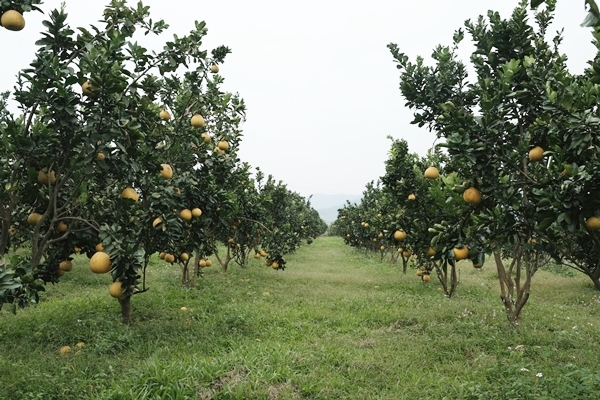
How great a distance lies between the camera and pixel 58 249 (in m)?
4.64

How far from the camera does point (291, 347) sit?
5113 mm

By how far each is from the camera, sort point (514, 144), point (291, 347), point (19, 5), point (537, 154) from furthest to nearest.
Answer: point (291, 347), point (514, 144), point (537, 154), point (19, 5)

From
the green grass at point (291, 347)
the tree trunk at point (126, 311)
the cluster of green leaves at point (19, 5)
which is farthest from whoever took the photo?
the tree trunk at point (126, 311)

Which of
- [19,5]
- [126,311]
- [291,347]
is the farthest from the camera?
[126,311]

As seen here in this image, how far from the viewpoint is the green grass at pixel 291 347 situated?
3875mm

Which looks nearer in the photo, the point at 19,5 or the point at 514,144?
the point at 19,5

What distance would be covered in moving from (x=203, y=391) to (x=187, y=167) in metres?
4.02

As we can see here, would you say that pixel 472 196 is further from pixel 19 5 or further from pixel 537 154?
pixel 19 5

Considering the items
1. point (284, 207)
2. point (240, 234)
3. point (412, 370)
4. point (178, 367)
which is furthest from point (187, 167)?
point (284, 207)

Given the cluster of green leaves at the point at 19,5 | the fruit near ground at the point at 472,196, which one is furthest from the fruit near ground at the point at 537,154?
the cluster of green leaves at the point at 19,5

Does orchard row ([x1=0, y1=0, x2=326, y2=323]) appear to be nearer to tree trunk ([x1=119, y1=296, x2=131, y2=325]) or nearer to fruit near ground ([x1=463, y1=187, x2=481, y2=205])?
tree trunk ([x1=119, y1=296, x2=131, y2=325])

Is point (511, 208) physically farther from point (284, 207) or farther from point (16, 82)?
point (284, 207)

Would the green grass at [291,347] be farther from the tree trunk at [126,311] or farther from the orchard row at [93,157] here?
the orchard row at [93,157]

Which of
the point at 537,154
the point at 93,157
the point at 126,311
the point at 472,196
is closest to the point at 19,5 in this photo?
the point at 93,157
